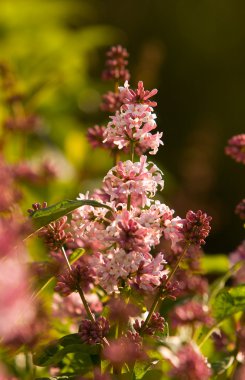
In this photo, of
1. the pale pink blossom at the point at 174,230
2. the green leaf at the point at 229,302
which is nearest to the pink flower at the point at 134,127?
the pale pink blossom at the point at 174,230

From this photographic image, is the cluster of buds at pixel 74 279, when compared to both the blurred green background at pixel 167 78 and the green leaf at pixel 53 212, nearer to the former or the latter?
the green leaf at pixel 53 212

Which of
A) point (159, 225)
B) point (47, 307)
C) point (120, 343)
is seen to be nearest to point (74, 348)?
point (120, 343)

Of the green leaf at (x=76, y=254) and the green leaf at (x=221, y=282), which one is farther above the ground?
the green leaf at (x=221, y=282)

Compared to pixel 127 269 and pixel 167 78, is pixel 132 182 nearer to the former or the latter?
pixel 127 269

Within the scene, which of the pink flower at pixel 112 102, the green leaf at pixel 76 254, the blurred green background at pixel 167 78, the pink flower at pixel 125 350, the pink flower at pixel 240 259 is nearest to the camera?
the pink flower at pixel 125 350

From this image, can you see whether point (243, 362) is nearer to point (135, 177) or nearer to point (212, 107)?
point (135, 177)
